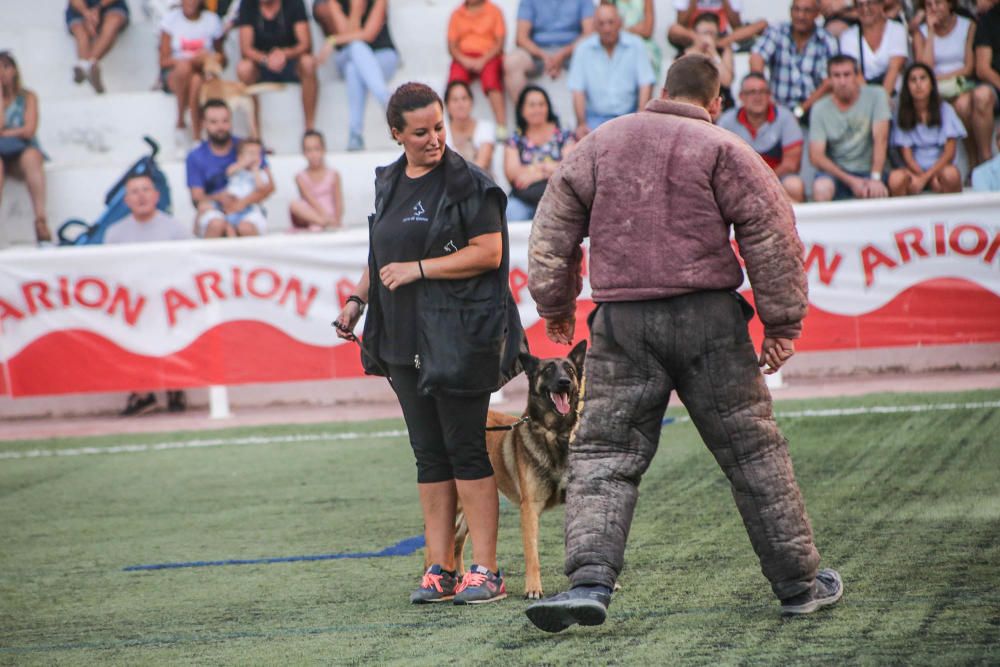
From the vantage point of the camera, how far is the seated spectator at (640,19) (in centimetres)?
1366

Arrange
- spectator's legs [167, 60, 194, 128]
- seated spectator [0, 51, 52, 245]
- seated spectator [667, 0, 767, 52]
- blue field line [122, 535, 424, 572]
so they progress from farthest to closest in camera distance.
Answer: spectator's legs [167, 60, 194, 128] → seated spectator [0, 51, 52, 245] → seated spectator [667, 0, 767, 52] → blue field line [122, 535, 424, 572]

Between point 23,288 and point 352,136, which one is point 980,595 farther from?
point 352,136

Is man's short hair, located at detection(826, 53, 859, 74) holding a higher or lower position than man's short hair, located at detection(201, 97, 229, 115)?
higher

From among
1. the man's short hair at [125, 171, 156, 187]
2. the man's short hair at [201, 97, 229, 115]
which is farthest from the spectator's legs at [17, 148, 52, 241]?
the man's short hair at [201, 97, 229, 115]

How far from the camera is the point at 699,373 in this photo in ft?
15.0

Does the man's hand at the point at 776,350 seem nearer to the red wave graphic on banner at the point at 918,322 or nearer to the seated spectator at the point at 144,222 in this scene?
the red wave graphic on banner at the point at 918,322

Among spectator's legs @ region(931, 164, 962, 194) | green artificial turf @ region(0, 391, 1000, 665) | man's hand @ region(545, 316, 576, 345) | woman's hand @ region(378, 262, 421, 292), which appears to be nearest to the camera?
green artificial turf @ region(0, 391, 1000, 665)

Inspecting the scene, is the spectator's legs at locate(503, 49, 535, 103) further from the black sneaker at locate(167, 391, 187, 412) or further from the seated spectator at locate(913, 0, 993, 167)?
the black sneaker at locate(167, 391, 187, 412)

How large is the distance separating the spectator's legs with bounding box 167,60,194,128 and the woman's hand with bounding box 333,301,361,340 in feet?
32.6

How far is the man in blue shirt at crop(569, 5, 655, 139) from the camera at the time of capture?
1320 cm

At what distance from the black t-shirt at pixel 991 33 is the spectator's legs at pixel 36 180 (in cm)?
932

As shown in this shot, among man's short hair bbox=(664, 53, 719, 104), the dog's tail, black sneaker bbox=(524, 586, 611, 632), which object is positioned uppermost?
the dog's tail

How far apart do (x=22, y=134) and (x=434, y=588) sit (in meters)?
10.5

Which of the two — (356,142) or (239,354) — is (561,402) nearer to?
(239,354)
